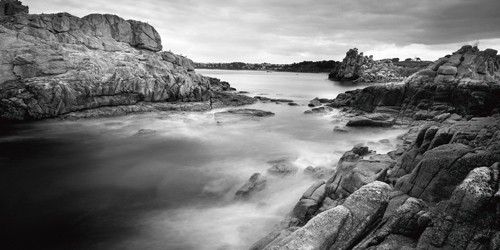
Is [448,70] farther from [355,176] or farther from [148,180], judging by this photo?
[148,180]

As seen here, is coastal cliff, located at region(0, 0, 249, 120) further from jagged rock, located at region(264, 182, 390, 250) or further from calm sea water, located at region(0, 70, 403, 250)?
jagged rock, located at region(264, 182, 390, 250)

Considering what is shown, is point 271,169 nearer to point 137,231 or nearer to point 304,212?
point 304,212

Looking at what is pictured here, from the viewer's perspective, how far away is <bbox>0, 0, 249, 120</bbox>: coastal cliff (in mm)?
35094

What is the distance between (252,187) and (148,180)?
25.2 feet

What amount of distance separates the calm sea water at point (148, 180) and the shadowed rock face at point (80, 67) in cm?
378

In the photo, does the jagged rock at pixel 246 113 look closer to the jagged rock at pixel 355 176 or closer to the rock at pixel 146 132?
the rock at pixel 146 132

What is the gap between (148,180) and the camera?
66.1 feet

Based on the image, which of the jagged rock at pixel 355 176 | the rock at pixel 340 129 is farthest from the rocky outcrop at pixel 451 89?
the jagged rock at pixel 355 176

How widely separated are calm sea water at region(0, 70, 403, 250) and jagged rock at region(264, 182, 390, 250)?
5.51m

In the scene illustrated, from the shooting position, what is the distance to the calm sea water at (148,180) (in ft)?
44.6

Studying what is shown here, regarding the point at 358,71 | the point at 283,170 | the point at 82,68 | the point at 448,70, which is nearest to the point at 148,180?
the point at 283,170

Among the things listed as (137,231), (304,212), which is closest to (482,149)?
(304,212)

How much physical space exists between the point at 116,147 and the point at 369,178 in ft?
76.2

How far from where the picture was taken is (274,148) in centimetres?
2764
